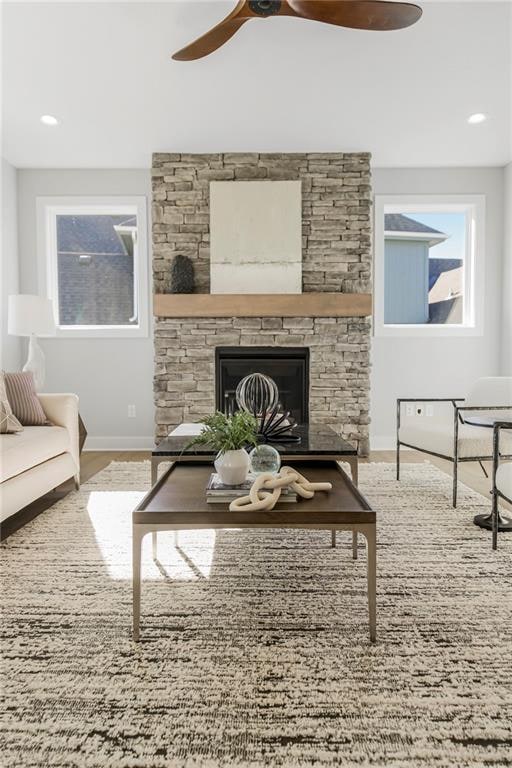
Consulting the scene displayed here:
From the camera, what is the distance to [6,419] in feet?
9.82

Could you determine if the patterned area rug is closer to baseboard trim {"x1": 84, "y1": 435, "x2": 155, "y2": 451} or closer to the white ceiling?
baseboard trim {"x1": 84, "y1": 435, "x2": 155, "y2": 451}

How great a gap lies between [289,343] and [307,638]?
3171mm

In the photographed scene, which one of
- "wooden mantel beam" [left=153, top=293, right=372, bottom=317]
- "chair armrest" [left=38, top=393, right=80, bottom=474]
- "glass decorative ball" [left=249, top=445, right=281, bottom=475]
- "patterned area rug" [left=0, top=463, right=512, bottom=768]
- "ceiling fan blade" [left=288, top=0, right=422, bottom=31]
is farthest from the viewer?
"wooden mantel beam" [left=153, top=293, right=372, bottom=317]

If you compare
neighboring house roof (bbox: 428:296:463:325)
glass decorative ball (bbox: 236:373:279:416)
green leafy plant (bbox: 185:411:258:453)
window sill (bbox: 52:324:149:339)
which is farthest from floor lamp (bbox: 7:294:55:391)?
neighboring house roof (bbox: 428:296:463:325)

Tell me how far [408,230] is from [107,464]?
3639 millimetres

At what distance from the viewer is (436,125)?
4.09 meters

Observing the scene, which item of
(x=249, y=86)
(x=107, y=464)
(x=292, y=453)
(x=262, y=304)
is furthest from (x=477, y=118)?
(x=107, y=464)

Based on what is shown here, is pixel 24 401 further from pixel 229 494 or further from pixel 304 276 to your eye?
pixel 304 276

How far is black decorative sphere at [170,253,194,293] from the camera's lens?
14.6ft

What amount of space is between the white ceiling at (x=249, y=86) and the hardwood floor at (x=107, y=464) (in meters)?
2.74

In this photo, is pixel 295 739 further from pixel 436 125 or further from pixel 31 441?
pixel 436 125

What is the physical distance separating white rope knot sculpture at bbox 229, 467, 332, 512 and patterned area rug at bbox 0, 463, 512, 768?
0.42m

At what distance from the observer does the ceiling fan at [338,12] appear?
7.07 ft

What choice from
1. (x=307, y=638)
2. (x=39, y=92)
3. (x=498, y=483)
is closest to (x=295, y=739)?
(x=307, y=638)
